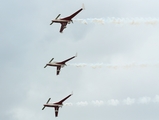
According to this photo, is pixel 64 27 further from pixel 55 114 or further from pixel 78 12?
pixel 55 114

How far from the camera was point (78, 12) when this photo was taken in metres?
165

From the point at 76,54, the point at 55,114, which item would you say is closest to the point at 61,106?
the point at 55,114

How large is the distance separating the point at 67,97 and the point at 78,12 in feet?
76.8

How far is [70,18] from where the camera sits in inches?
6590

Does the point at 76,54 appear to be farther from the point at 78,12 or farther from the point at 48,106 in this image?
the point at 48,106

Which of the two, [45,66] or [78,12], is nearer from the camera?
[78,12]

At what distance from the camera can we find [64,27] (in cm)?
17062

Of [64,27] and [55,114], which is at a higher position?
[64,27]

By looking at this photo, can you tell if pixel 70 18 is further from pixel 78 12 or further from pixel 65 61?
pixel 65 61

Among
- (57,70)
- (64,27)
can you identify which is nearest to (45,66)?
(57,70)

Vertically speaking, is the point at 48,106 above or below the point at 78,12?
below

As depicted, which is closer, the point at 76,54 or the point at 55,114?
the point at 76,54

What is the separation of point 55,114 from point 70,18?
29.7 meters

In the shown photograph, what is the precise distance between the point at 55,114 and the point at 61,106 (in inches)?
157
